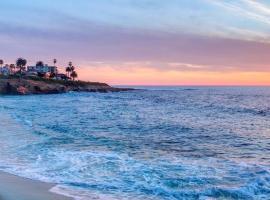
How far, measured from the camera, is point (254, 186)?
1444cm

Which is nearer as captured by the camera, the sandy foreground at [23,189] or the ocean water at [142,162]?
the sandy foreground at [23,189]

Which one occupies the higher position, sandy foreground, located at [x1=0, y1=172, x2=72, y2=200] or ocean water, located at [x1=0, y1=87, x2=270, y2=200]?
sandy foreground, located at [x1=0, y1=172, x2=72, y2=200]

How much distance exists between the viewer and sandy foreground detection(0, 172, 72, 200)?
41.0 ft

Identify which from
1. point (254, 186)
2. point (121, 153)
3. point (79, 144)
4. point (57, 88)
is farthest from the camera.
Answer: point (57, 88)

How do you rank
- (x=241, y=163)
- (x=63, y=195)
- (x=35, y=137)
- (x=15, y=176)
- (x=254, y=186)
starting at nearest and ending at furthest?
(x=63, y=195) → (x=254, y=186) → (x=15, y=176) → (x=241, y=163) → (x=35, y=137)

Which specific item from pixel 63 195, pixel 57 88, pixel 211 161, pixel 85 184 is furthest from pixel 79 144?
pixel 57 88

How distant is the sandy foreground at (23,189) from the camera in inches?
492

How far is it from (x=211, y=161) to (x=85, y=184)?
277 inches

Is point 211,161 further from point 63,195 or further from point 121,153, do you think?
point 63,195

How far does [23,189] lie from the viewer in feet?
44.1

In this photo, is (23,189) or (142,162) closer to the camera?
(23,189)

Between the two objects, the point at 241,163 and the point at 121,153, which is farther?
the point at 121,153

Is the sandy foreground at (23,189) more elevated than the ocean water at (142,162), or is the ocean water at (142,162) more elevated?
the sandy foreground at (23,189)

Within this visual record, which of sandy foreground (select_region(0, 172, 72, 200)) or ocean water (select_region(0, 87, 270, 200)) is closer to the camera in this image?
sandy foreground (select_region(0, 172, 72, 200))
